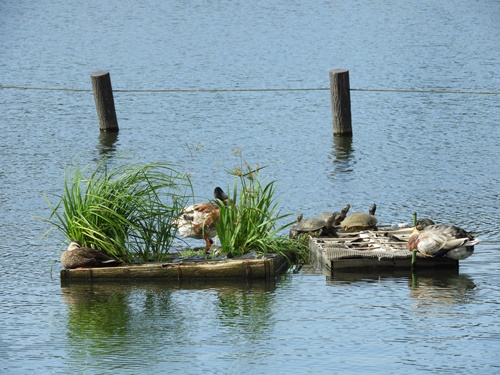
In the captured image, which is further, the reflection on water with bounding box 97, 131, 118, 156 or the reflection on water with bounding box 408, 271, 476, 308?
the reflection on water with bounding box 97, 131, 118, 156

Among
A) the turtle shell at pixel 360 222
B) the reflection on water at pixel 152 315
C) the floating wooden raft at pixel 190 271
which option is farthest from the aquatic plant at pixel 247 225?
the turtle shell at pixel 360 222

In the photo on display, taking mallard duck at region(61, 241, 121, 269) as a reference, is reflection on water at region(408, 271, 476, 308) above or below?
below

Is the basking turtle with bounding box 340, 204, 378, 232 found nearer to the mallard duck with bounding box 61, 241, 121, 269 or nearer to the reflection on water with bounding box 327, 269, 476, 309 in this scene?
the reflection on water with bounding box 327, 269, 476, 309

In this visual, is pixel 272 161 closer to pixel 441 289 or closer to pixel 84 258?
pixel 84 258

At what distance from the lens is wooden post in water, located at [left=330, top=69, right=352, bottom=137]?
895 inches

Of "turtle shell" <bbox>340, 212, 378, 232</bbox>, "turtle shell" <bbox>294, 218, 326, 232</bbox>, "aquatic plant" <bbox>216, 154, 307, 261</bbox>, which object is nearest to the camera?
"aquatic plant" <bbox>216, 154, 307, 261</bbox>

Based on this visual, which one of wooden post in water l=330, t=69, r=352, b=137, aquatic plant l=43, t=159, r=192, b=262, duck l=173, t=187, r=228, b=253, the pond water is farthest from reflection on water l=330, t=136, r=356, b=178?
aquatic plant l=43, t=159, r=192, b=262

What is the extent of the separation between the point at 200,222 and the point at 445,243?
2624 millimetres

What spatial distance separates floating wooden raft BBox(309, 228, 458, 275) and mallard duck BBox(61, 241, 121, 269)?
215 centimetres

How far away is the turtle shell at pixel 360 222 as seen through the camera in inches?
571

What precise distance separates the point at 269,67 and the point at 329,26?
12840mm

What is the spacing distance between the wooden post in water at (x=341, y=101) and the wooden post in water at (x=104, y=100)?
422 centimetres

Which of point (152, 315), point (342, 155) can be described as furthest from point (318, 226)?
point (342, 155)

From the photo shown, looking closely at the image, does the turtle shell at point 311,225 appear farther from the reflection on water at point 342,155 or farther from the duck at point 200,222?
the reflection on water at point 342,155
